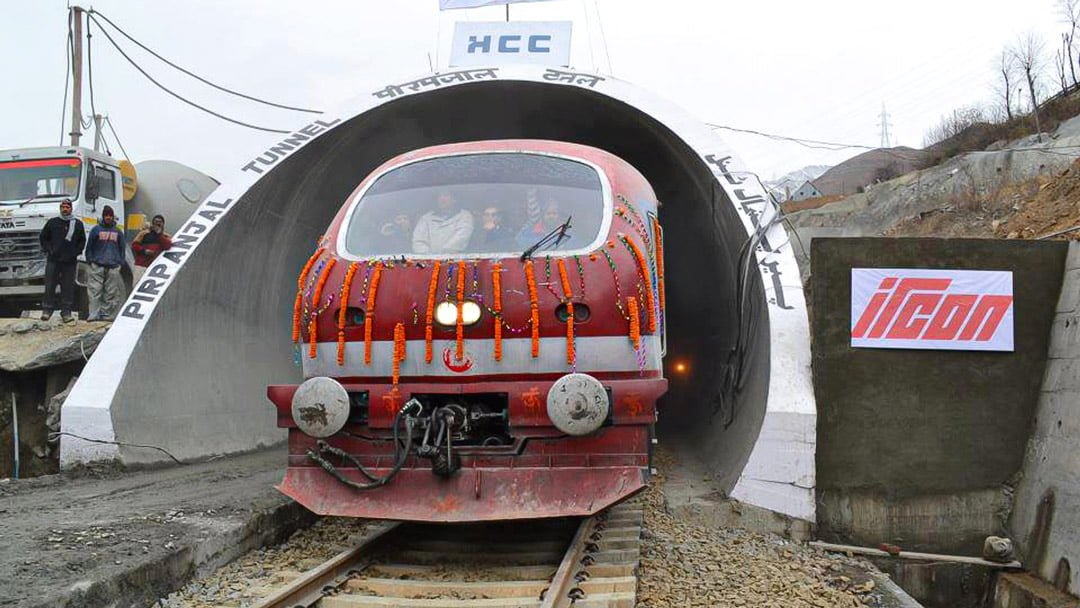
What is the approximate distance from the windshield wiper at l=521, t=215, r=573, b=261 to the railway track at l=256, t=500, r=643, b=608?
188cm

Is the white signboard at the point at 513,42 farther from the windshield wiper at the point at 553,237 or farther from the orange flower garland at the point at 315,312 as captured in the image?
the orange flower garland at the point at 315,312

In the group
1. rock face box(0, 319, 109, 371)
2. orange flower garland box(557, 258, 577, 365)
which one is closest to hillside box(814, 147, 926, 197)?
rock face box(0, 319, 109, 371)

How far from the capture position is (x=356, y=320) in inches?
214

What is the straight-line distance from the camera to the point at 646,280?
17.8 ft

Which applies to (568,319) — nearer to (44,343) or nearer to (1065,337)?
(1065,337)

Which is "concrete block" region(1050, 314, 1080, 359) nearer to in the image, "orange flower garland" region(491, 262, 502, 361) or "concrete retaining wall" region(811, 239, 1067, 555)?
"concrete retaining wall" region(811, 239, 1067, 555)

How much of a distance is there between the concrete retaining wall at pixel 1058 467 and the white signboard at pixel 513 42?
6.50 metres

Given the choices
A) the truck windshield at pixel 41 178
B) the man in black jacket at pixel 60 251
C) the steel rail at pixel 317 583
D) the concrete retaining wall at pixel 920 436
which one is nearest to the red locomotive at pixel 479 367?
the steel rail at pixel 317 583

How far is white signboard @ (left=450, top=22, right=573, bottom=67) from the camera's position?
1112 cm

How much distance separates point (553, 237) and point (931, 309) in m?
3.73

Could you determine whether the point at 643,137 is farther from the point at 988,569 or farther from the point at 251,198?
the point at 988,569

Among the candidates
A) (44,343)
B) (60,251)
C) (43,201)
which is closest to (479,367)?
(44,343)

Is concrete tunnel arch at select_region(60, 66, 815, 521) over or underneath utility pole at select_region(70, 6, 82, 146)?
underneath

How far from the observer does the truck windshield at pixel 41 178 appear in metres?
13.5
